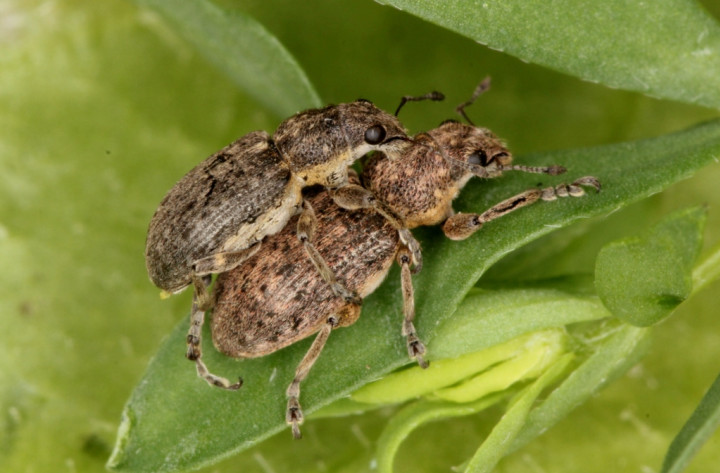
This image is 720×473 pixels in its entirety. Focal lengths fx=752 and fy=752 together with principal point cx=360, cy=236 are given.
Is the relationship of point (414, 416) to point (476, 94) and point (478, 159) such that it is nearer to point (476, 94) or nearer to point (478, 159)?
point (478, 159)

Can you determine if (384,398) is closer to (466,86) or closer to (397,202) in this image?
(397,202)

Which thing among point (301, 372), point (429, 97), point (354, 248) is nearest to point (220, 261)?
point (354, 248)

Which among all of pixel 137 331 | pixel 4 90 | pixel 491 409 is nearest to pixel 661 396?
pixel 491 409

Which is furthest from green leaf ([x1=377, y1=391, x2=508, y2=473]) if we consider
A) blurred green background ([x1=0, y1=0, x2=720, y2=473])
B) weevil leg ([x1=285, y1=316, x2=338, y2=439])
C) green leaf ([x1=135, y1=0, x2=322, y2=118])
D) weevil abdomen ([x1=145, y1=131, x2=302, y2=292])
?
green leaf ([x1=135, y1=0, x2=322, y2=118])

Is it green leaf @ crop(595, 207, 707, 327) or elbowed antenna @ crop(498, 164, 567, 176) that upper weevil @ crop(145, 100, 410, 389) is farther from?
green leaf @ crop(595, 207, 707, 327)

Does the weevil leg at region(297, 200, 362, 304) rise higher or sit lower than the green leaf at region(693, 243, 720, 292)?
lower

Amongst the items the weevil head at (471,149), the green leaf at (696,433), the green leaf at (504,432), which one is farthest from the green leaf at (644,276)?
the weevil head at (471,149)

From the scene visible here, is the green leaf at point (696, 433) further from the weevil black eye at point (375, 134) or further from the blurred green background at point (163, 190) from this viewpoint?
the weevil black eye at point (375, 134)
